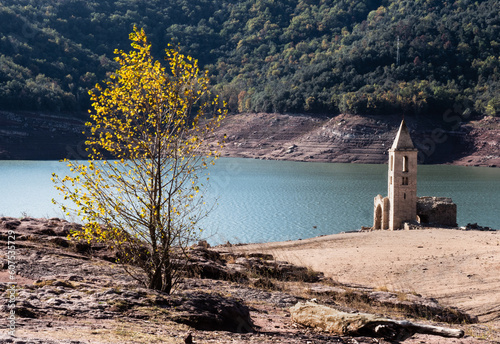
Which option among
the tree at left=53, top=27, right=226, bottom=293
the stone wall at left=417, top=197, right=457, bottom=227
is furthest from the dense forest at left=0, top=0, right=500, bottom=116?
the tree at left=53, top=27, right=226, bottom=293

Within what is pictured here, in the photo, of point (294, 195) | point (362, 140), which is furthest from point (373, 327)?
point (362, 140)

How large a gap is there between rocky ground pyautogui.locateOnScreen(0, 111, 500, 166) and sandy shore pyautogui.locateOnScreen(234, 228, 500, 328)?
57.5 meters

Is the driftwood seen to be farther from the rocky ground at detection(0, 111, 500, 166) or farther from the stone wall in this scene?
the rocky ground at detection(0, 111, 500, 166)

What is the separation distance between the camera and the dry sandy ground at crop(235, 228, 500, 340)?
49.6ft

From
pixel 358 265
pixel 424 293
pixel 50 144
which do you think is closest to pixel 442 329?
pixel 424 293

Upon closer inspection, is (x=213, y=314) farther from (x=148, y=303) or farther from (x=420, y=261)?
(x=420, y=261)

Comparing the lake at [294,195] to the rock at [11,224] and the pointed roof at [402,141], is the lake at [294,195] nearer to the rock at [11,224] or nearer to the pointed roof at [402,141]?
the pointed roof at [402,141]

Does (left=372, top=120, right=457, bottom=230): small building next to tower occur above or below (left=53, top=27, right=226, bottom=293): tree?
below

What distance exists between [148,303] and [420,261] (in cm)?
1362

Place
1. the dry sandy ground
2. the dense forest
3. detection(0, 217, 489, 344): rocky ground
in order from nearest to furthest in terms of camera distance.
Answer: detection(0, 217, 489, 344): rocky ground → the dry sandy ground → the dense forest

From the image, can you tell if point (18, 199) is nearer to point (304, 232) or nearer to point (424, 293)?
point (304, 232)

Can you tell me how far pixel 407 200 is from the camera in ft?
96.2

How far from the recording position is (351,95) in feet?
297

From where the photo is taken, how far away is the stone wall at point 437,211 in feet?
94.8
